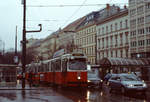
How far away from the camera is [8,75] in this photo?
33844 millimetres

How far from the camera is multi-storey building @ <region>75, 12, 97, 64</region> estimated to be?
3565 inches

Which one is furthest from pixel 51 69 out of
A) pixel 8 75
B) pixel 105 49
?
pixel 105 49

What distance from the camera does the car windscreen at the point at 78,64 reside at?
93.6 ft

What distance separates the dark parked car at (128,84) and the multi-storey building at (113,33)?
46416 mm

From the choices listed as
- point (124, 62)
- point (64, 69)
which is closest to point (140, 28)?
point (124, 62)

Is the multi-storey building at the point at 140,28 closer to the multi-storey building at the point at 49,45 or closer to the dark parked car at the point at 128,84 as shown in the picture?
the dark parked car at the point at 128,84

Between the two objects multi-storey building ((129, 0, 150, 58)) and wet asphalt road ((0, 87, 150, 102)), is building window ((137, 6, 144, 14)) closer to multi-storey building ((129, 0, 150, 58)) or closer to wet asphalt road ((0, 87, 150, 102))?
multi-storey building ((129, 0, 150, 58))

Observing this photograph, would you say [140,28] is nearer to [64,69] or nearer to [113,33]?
[113,33]

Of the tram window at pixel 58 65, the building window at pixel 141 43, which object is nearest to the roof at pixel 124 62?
the building window at pixel 141 43

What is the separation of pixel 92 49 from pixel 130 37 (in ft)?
76.1

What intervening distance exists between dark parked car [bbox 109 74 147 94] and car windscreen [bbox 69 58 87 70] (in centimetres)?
411

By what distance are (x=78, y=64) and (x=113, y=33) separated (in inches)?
1970

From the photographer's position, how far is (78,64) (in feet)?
94.2

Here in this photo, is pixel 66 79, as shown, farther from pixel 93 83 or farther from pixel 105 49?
pixel 105 49
